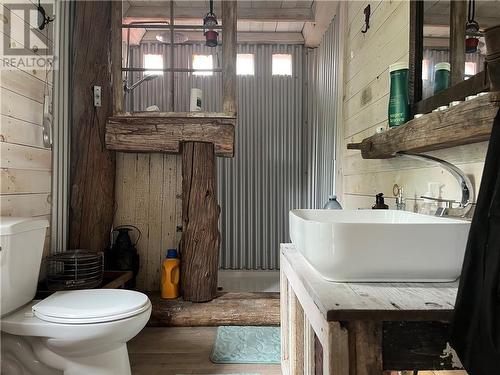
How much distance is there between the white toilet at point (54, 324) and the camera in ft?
4.65

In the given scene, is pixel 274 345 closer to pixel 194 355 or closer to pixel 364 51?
pixel 194 355

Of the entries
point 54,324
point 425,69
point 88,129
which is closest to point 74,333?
point 54,324

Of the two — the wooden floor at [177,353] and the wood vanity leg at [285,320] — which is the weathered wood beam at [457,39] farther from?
the wooden floor at [177,353]

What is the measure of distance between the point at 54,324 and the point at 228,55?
1856 mm

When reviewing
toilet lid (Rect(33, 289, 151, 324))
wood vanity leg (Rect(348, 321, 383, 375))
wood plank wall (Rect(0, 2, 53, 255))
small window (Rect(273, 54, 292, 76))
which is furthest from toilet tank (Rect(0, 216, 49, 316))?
small window (Rect(273, 54, 292, 76))

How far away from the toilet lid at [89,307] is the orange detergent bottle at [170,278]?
78 cm

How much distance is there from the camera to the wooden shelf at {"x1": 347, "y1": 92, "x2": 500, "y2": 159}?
34.7 inches

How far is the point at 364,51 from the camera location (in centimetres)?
213

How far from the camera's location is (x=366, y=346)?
71 centimetres

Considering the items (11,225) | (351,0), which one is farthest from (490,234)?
(351,0)

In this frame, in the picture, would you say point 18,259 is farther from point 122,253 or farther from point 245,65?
point 245,65

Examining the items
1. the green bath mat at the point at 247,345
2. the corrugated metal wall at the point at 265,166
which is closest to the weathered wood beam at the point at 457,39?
the green bath mat at the point at 247,345

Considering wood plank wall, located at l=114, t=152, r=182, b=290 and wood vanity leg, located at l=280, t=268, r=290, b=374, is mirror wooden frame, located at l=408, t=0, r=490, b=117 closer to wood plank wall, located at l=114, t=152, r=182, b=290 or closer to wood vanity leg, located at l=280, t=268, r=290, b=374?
wood vanity leg, located at l=280, t=268, r=290, b=374

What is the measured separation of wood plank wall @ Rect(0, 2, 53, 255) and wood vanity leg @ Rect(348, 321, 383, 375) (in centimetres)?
169
